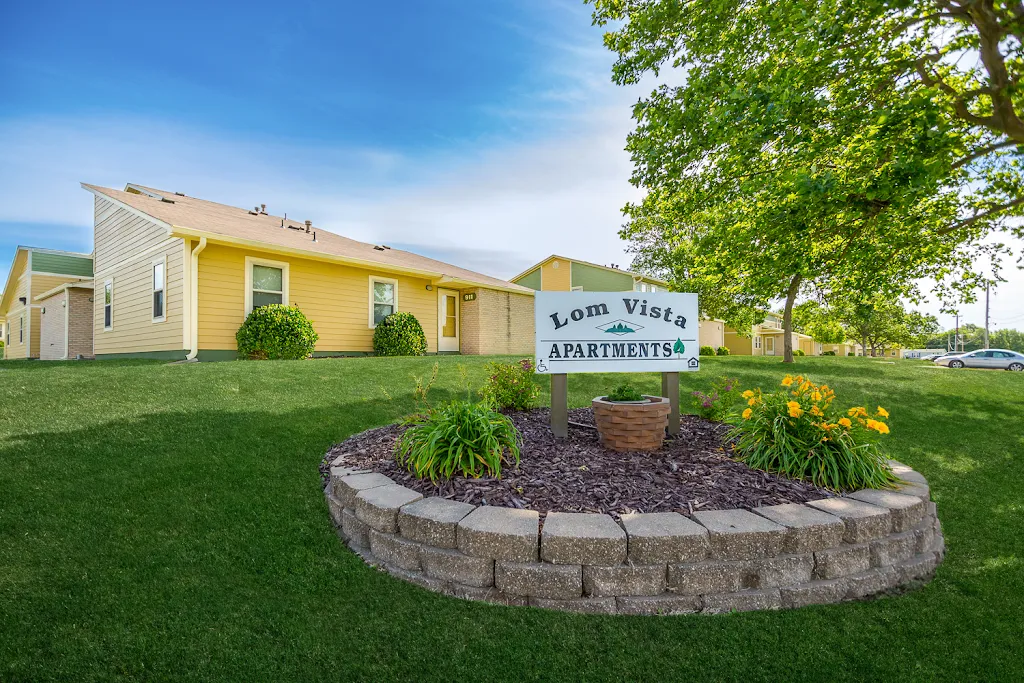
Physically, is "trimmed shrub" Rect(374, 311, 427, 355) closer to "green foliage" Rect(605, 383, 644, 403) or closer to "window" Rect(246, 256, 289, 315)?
"window" Rect(246, 256, 289, 315)

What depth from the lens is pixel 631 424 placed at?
3576mm

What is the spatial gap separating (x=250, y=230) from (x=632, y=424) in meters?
10.4

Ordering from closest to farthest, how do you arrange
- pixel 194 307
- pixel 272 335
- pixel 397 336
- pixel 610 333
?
pixel 610 333 → pixel 194 307 → pixel 272 335 → pixel 397 336

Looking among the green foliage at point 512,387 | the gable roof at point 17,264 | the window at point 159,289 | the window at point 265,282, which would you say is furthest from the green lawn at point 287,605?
the gable roof at point 17,264

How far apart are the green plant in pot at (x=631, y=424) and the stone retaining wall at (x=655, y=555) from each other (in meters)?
1.16

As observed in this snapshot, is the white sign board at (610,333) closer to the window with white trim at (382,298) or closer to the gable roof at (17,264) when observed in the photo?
the window with white trim at (382,298)

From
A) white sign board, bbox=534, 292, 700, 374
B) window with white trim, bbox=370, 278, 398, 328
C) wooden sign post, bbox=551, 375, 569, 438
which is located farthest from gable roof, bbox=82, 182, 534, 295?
wooden sign post, bbox=551, 375, 569, 438

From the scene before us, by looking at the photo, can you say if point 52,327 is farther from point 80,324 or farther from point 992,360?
point 992,360

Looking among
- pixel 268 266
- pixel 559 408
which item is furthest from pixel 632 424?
pixel 268 266

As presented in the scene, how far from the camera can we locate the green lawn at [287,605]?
173 centimetres

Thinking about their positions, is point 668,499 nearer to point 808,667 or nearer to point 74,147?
point 808,667

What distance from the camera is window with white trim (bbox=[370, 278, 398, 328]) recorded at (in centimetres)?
1192

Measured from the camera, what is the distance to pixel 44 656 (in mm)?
1689

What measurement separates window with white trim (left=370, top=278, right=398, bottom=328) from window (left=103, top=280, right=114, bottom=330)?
705 cm
